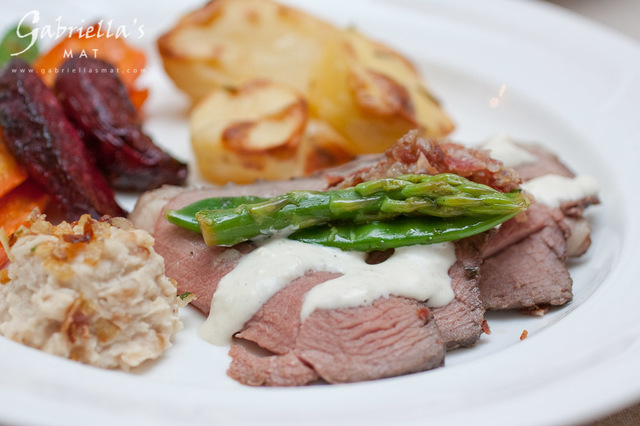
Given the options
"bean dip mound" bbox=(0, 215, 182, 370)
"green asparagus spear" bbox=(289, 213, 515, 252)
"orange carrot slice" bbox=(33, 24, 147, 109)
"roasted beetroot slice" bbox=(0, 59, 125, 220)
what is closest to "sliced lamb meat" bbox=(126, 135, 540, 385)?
"green asparagus spear" bbox=(289, 213, 515, 252)

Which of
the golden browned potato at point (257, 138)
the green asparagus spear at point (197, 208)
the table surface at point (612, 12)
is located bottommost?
the golden browned potato at point (257, 138)

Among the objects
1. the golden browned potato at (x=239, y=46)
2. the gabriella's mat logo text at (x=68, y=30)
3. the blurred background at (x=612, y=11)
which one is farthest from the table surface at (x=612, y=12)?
the gabriella's mat logo text at (x=68, y=30)

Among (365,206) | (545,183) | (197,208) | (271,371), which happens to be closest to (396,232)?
(365,206)

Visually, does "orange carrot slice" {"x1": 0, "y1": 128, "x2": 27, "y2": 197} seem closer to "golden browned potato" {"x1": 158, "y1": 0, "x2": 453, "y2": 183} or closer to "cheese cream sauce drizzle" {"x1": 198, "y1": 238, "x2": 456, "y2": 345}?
"golden browned potato" {"x1": 158, "y1": 0, "x2": 453, "y2": 183}

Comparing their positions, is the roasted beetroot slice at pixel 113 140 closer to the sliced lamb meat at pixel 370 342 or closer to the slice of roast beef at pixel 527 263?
the sliced lamb meat at pixel 370 342

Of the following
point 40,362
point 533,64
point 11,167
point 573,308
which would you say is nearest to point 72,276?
point 40,362

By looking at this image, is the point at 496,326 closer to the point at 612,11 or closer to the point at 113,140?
the point at 113,140
